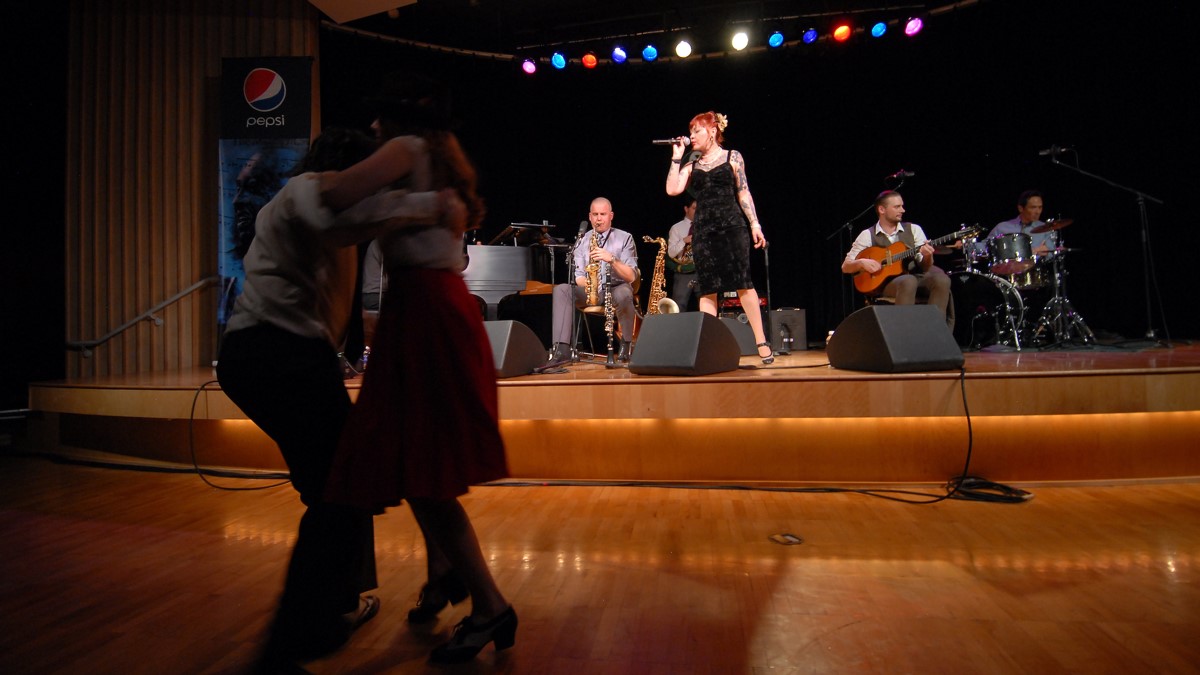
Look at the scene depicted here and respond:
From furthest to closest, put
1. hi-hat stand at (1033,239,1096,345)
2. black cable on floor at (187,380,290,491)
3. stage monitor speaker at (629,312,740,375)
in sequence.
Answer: hi-hat stand at (1033,239,1096,345) < black cable on floor at (187,380,290,491) < stage monitor speaker at (629,312,740,375)

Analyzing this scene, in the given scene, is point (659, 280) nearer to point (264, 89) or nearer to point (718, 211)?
point (718, 211)

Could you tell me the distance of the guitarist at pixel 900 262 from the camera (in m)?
4.76

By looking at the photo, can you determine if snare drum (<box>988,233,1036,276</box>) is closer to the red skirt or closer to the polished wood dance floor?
the polished wood dance floor

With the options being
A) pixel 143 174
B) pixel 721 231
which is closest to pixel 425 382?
pixel 721 231

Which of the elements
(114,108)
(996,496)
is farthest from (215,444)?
(996,496)

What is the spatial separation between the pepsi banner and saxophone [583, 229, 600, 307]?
2.85 metres

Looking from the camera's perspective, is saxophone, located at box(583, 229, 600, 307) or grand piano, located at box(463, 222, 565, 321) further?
grand piano, located at box(463, 222, 565, 321)

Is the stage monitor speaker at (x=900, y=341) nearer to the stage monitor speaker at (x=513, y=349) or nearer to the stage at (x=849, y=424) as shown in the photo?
the stage at (x=849, y=424)

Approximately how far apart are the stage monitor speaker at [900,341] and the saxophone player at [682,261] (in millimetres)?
3243

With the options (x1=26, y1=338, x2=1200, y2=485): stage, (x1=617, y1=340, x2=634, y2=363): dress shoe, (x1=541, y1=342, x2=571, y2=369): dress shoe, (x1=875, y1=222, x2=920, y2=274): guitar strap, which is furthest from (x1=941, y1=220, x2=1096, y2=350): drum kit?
(x1=541, y1=342, x2=571, y2=369): dress shoe

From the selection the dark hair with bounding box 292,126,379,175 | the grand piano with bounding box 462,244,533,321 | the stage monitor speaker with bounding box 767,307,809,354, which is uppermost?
the grand piano with bounding box 462,244,533,321

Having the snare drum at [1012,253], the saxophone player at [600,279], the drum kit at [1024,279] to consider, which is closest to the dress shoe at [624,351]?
the saxophone player at [600,279]

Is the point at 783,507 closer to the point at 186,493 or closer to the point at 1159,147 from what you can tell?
the point at 186,493

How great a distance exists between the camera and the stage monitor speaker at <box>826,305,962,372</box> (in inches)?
109
